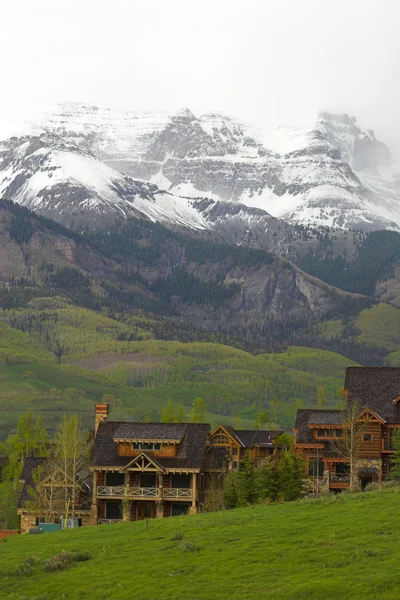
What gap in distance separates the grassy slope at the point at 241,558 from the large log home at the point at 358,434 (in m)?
27.8

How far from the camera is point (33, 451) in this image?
148 metres

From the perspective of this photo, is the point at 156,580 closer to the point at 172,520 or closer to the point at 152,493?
the point at 172,520

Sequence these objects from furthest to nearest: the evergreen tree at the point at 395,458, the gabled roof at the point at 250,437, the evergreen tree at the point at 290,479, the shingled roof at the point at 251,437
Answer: the shingled roof at the point at 251,437 < the gabled roof at the point at 250,437 < the evergreen tree at the point at 395,458 < the evergreen tree at the point at 290,479

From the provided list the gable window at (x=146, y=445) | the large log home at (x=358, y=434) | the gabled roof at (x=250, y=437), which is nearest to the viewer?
the large log home at (x=358, y=434)

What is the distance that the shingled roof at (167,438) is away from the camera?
337ft

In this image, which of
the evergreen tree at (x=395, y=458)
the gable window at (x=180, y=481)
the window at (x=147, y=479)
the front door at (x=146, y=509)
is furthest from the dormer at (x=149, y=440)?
the evergreen tree at (x=395, y=458)

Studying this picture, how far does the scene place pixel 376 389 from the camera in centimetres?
10500

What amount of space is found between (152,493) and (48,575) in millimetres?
41005

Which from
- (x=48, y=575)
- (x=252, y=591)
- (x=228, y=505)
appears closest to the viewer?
(x=252, y=591)

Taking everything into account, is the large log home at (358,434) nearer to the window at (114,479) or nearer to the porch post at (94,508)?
the window at (114,479)

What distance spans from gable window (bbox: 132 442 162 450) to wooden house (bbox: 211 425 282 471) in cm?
1716

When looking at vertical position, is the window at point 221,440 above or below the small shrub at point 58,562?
above

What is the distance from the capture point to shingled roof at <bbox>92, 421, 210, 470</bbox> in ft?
337

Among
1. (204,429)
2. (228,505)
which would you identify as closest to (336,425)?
(204,429)
